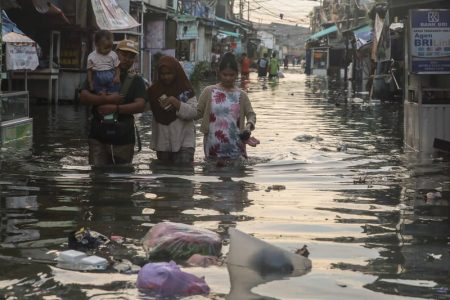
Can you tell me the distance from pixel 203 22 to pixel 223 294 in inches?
1659

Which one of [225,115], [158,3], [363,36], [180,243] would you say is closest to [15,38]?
[225,115]

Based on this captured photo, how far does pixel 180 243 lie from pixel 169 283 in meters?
0.84

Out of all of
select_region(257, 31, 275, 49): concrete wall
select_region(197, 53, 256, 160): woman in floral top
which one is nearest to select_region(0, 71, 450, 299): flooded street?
select_region(197, 53, 256, 160): woman in floral top

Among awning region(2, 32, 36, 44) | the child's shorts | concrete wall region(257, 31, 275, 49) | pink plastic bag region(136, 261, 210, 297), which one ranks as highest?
concrete wall region(257, 31, 275, 49)

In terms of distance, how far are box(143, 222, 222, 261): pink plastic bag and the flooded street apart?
10 cm

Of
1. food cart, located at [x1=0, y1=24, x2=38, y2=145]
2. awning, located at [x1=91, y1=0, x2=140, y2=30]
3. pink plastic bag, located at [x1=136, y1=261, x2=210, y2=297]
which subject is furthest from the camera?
awning, located at [x1=91, y1=0, x2=140, y2=30]

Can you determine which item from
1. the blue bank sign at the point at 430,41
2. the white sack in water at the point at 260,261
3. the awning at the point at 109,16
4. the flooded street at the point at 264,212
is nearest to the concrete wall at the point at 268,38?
the awning at the point at 109,16

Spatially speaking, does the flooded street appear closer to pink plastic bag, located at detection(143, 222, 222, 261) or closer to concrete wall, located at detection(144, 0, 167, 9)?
pink plastic bag, located at detection(143, 222, 222, 261)

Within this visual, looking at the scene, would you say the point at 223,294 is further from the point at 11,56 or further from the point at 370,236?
the point at 11,56

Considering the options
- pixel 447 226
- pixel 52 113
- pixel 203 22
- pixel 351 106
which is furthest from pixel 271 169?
pixel 203 22

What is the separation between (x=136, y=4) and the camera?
88.7ft

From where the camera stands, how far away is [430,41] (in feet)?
33.7

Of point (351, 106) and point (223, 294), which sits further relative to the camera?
point (351, 106)

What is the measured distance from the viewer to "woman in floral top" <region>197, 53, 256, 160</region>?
27.4 ft
